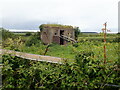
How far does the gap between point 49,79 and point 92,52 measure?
2.21ft

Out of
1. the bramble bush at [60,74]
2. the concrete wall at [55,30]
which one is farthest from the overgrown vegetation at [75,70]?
the concrete wall at [55,30]

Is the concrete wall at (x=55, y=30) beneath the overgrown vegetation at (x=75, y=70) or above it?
above

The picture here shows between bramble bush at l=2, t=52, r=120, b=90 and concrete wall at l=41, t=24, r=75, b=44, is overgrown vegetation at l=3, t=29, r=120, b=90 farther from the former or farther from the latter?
concrete wall at l=41, t=24, r=75, b=44

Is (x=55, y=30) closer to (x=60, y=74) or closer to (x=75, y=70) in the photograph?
(x=60, y=74)

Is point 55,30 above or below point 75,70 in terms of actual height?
above

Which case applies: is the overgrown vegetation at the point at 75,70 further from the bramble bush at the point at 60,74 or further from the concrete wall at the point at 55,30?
the concrete wall at the point at 55,30

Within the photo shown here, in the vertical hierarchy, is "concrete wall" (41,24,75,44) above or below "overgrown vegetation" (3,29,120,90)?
above

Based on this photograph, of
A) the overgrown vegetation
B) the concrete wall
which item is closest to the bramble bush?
the overgrown vegetation

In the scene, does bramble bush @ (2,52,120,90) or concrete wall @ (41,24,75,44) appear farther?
concrete wall @ (41,24,75,44)

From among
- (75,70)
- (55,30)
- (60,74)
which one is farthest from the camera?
(55,30)

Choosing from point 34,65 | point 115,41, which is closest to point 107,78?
point 115,41

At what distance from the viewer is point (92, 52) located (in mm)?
2494

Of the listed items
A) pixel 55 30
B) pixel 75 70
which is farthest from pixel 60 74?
pixel 55 30

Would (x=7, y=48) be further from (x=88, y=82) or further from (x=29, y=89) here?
(x=88, y=82)
